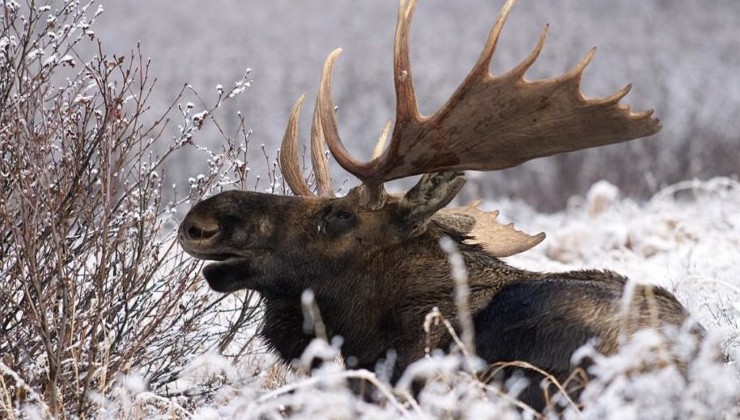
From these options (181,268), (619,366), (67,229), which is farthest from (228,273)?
(619,366)

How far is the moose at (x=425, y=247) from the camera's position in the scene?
14.6 feet

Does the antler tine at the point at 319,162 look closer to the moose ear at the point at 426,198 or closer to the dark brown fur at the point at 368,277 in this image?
the dark brown fur at the point at 368,277

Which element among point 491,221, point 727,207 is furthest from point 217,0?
point 491,221

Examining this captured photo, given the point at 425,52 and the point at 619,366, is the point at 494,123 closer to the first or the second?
the point at 619,366

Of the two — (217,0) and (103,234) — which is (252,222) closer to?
(103,234)

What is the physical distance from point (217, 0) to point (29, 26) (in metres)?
51.9

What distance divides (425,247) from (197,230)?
92 cm

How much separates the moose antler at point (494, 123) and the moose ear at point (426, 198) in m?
0.07

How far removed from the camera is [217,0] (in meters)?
55.5

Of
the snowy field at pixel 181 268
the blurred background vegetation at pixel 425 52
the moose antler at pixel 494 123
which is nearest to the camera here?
the snowy field at pixel 181 268

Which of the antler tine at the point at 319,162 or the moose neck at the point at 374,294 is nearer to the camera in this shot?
the moose neck at the point at 374,294

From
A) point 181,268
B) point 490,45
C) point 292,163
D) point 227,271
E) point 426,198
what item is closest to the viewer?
point 490,45

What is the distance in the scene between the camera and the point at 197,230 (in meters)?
4.73

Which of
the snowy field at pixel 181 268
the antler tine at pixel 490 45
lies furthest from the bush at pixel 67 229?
the antler tine at pixel 490 45
